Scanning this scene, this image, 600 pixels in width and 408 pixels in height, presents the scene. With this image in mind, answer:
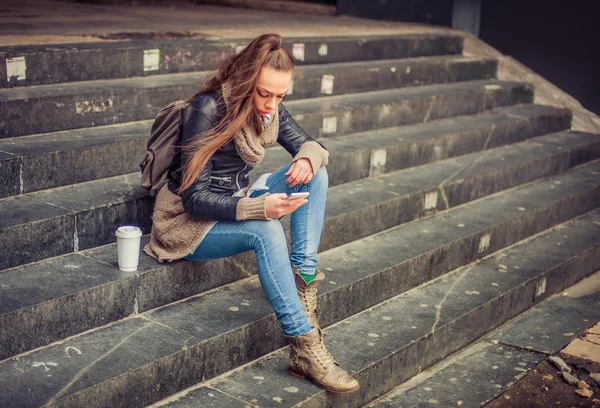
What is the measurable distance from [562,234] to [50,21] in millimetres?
3841

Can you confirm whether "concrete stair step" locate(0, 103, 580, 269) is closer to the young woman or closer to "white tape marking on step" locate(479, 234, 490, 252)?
the young woman

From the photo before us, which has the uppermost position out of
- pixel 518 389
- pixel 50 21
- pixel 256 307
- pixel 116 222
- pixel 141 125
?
pixel 50 21

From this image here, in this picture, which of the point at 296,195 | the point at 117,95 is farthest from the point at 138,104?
the point at 296,195

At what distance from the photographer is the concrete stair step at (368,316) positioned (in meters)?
2.95

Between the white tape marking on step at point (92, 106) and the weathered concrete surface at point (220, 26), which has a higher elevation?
the weathered concrete surface at point (220, 26)

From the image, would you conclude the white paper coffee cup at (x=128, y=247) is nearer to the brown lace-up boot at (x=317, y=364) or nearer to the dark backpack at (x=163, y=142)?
the dark backpack at (x=163, y=142)

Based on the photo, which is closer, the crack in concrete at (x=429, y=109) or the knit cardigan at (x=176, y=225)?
the knit cardigan at (x=176, y=225)

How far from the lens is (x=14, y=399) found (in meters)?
2.66

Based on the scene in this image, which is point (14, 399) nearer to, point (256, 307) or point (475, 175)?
point (256, 307)

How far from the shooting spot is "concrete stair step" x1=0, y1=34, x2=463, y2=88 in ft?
14.4

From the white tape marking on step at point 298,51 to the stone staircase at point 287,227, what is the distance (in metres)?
0.05

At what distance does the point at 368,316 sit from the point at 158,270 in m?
1.13

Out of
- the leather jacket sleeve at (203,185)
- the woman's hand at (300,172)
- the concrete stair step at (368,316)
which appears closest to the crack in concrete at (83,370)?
the concrete stair step at (368,316)

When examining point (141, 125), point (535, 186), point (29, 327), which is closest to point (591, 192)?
point (535, 186)
